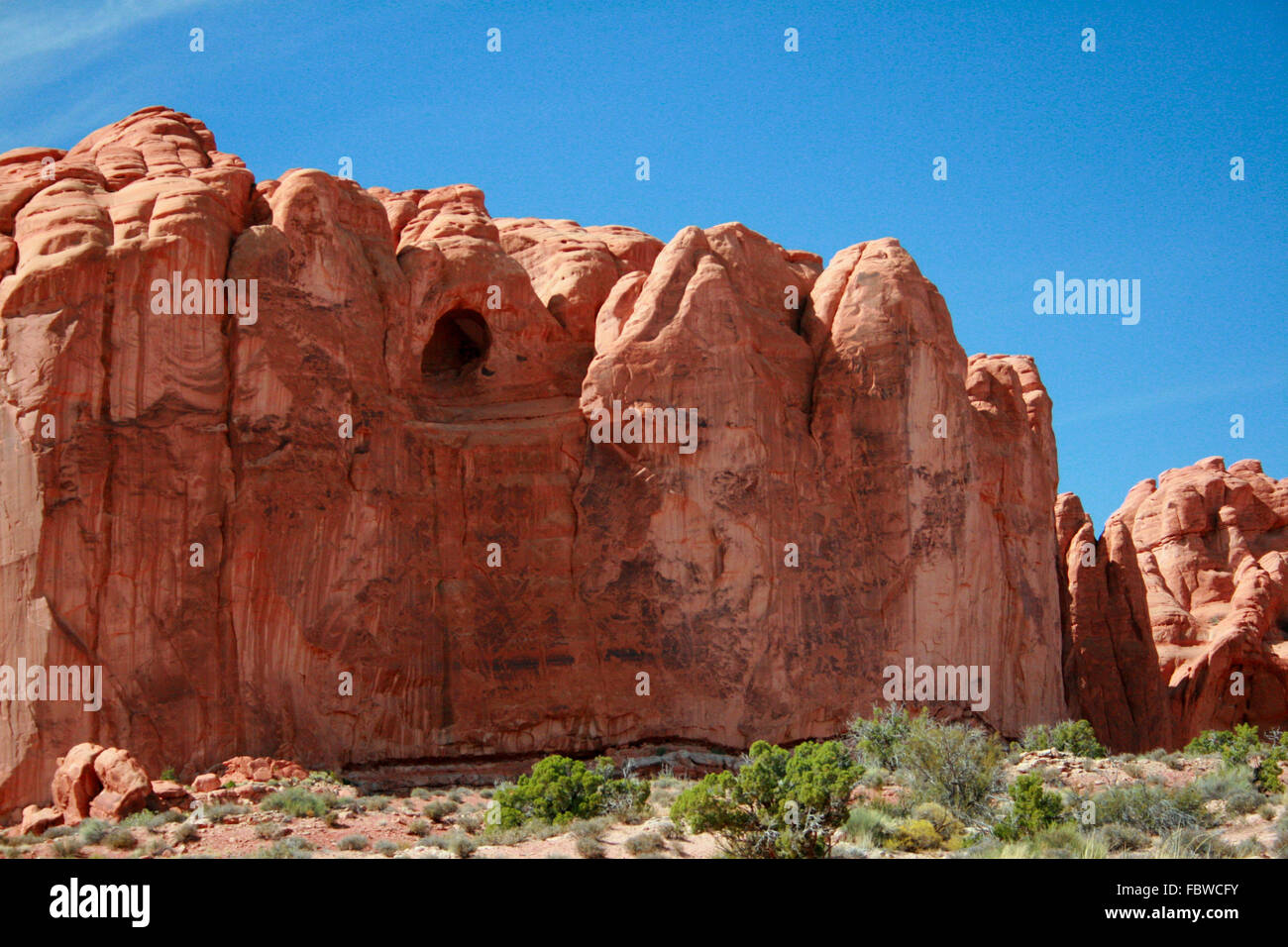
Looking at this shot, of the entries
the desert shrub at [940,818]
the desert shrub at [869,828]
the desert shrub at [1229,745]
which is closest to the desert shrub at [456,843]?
the desert shrub at [869,828]

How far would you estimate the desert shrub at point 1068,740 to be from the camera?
3300 centimetres

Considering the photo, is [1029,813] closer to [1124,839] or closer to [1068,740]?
[1124,839]

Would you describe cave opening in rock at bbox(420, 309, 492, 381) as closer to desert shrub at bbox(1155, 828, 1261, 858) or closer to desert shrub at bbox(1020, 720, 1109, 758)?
desert shrub at bbox(1020, 720, 1109, 758)

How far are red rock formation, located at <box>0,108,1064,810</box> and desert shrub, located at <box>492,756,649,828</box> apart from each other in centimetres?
804

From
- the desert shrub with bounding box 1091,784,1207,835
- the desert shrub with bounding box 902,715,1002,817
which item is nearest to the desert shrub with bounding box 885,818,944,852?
the desert shrub with bounding box 902,715,1002,817

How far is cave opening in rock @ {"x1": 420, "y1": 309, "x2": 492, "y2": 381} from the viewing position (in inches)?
1398

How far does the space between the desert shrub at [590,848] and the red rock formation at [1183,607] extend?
2581 cm

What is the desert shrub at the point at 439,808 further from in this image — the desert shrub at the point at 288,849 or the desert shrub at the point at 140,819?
the desert shrub at the point at 140,819

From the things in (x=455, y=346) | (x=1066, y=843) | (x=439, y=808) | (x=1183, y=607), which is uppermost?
(x=455, y=346)

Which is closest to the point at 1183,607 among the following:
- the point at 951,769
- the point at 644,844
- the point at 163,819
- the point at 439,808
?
the point at 951,769

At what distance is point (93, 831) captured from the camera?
66.7 ft

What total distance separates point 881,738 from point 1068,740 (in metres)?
7.02
